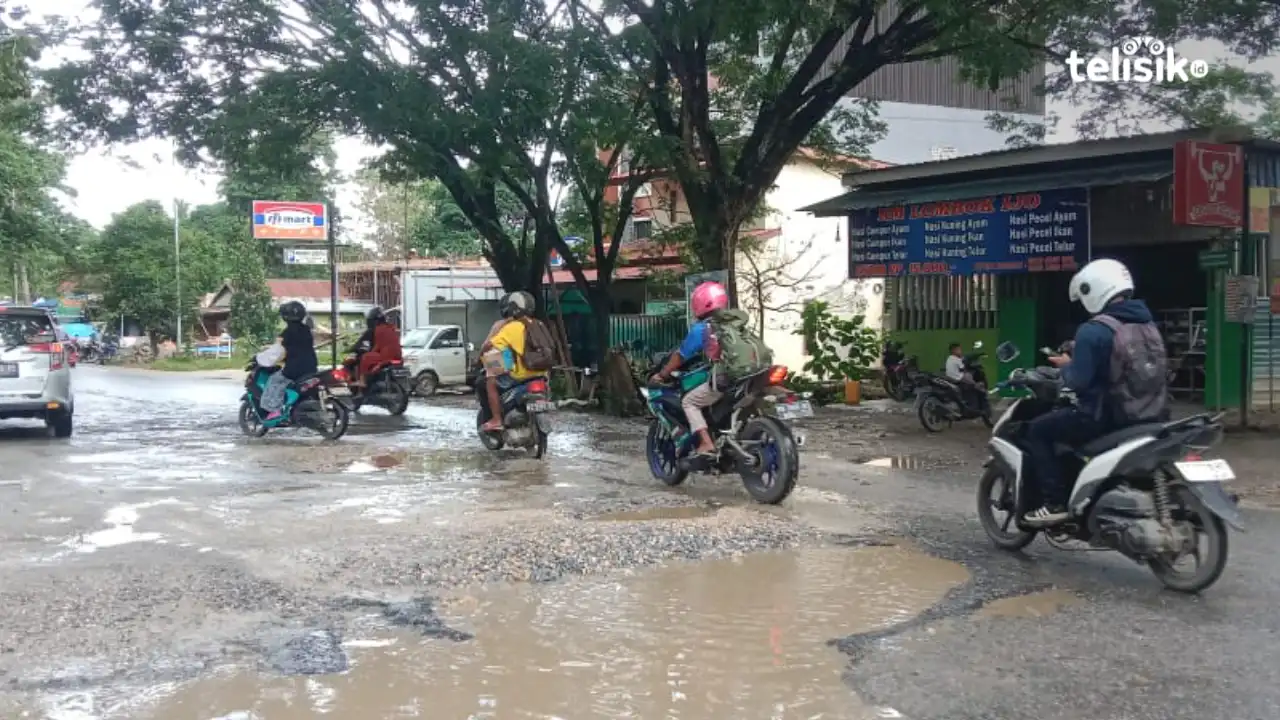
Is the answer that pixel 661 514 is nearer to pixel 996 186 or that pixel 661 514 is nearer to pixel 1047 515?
pixel 1047 515

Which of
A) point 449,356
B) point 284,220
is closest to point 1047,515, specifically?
point 449,356

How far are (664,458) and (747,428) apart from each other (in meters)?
1.09

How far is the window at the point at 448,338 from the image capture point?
907 inches

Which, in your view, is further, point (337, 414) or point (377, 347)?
point (377, 347)

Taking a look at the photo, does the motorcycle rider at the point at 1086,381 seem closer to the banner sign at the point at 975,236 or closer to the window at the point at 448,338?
the banner sign at the point at 975,236

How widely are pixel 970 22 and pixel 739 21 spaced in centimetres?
304

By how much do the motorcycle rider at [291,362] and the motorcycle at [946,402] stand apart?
7331 millimetres

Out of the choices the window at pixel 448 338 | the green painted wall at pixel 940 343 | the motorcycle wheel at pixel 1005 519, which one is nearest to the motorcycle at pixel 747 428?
the motorcycle wheel at pixel 1005 519

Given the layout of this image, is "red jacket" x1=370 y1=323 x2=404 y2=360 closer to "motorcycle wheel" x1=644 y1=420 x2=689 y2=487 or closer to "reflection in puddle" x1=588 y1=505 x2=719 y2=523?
"motorcycle wheel" x1=644 y1=420 x2=689 y2=487

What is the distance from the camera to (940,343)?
62.3 feet

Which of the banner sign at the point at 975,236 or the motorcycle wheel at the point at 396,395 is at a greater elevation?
the banner sign at the point at 975,236

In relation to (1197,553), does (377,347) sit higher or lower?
higher

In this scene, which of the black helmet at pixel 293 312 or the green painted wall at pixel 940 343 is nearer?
the black helmet at pixel 293 312

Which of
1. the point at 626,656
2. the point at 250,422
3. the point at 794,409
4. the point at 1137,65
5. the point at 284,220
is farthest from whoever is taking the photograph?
the point at 284,220
